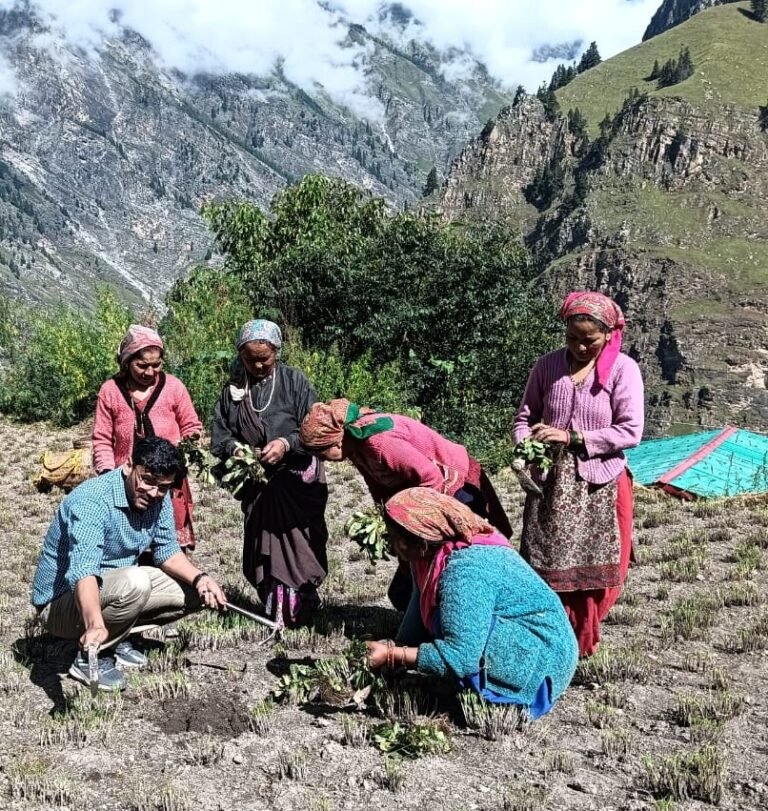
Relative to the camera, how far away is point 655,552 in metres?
7.09

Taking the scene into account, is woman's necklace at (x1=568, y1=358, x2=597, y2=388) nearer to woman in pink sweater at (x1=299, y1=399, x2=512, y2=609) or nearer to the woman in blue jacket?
woman in pink sweater at (x1=299, y1=399, x2=512, y2=609)

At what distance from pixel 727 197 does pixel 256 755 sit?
451ft

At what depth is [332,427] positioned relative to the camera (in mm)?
4055

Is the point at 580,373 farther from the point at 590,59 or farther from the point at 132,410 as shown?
the point at 590,59

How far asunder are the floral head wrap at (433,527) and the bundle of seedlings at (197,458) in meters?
1.41

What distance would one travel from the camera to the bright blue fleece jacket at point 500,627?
132 inches

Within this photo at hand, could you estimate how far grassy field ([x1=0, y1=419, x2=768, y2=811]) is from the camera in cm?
312

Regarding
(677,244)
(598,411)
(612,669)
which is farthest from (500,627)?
(677,244)

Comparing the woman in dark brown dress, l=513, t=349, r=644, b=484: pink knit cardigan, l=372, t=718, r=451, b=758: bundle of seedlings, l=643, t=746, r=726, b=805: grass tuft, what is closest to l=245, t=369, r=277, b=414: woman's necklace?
the woman in dark brown dress

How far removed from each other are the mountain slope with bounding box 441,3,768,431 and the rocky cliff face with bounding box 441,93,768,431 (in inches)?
7.7

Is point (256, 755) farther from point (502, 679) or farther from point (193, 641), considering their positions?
point (193, 641)

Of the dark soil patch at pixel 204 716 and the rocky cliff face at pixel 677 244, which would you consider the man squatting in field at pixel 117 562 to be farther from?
the rocky cliff face at pixel 677 244

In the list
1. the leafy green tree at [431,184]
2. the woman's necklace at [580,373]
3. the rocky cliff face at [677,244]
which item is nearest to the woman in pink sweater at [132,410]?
the woman's necklace at [580,373]

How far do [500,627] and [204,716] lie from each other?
1.39 meters
